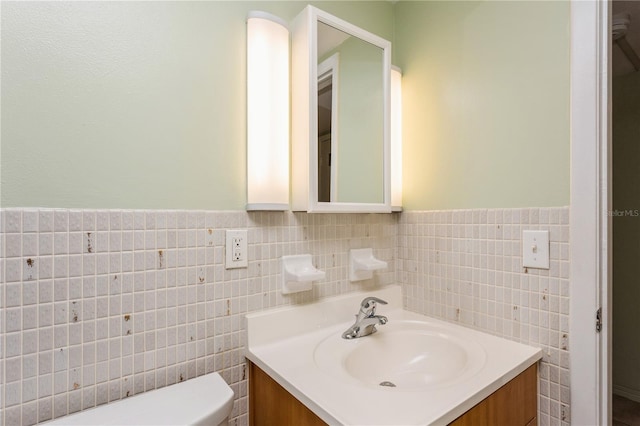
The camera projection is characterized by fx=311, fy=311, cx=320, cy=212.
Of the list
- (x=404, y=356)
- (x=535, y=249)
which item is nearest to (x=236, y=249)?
(x=404, y=356)

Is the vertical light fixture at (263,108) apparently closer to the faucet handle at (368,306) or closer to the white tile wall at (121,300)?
the white tile wall at (121,300)

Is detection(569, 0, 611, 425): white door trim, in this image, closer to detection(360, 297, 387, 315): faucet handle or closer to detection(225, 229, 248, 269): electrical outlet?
detection(360, 297, 387, 315): faucet handle

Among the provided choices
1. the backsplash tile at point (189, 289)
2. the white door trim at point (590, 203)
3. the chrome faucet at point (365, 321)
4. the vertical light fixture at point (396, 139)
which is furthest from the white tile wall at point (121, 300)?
the white door trim at point (590, 203)

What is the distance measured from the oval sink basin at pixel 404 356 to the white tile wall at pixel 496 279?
0.14 metres

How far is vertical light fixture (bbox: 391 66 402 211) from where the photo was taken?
135cm

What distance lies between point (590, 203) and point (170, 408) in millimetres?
1229

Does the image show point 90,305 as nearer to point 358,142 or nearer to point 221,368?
point 221,368

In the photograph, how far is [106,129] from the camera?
0.79 m

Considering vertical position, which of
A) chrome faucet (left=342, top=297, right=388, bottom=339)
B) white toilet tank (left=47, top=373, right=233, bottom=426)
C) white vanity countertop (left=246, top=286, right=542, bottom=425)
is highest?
chrome faucet (left=342, top=297, right=388, bottom=339)

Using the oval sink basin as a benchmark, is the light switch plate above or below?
above

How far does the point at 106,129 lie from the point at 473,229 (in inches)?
46.9

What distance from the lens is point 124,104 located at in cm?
82

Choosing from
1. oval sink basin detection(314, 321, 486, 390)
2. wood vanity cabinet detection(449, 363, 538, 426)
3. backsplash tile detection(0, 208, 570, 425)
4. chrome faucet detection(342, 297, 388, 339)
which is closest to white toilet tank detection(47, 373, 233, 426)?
backsplash tile detection(0, 208, 570, 425)

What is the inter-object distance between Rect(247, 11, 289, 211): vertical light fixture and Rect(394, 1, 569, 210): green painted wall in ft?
2.05
